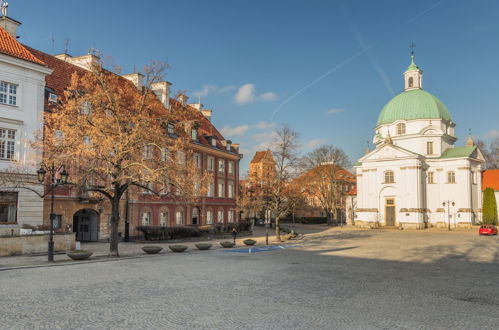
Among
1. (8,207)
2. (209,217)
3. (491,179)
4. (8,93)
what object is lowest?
(209,217)

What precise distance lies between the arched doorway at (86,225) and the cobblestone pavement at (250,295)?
13681 mm

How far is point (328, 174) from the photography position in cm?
7025

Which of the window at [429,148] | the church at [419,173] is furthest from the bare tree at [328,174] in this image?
the window at [429,148]

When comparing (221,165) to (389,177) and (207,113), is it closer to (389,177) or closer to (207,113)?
(207,113)

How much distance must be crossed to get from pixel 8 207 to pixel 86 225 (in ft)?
25.3

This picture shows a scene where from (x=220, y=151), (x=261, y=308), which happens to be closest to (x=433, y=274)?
(x=261, y=308)

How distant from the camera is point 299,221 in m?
84.4

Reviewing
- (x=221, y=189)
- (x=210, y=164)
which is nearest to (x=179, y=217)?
(x=210, y=164)

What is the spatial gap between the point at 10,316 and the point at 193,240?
2662 cm

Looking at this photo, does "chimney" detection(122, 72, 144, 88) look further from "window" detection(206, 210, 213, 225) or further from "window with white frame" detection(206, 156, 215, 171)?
"window" detection(206, 210, 213, 225)

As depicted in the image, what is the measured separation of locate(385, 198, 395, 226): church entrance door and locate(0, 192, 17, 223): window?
51.7 m

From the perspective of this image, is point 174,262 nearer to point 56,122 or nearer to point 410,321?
point 56,122

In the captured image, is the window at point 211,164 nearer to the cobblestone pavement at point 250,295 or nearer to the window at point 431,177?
the cobblestone pavement at point 250,295

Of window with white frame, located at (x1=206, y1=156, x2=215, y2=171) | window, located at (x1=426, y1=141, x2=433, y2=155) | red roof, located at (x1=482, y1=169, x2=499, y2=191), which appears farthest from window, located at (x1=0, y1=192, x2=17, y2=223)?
red roof, located at (x1=482, y1=169, x2=499, y2=191)
